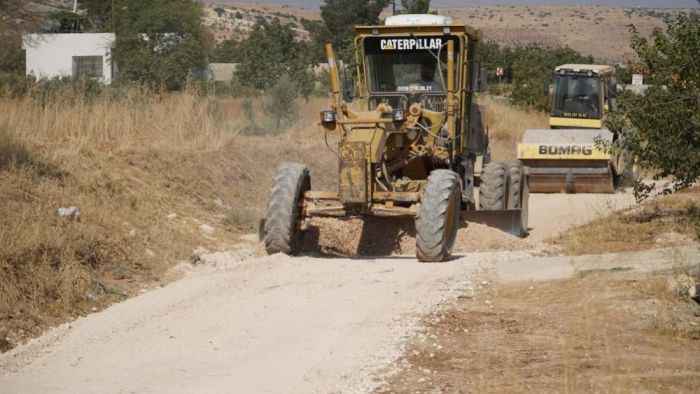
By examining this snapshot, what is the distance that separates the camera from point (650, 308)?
973 centimetres

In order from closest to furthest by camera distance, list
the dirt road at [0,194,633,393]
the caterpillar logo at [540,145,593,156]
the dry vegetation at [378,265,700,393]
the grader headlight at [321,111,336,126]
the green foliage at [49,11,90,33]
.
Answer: the dry vegetation at [378,265,700,393] < the dirt road at [0,194,633,393] < the grader headlight at [321,111,336,126] < the caterpillar logo at [540,145,593,156] < the green foliage at [49,11,90,33]

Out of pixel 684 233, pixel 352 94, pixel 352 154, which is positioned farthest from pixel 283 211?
pixel 684 233

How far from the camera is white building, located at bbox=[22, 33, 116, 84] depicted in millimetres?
48844

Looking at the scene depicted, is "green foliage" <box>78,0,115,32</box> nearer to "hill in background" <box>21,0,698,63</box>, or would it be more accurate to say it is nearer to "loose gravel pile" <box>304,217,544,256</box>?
"hill in background" <box>21,0,698,63</box>

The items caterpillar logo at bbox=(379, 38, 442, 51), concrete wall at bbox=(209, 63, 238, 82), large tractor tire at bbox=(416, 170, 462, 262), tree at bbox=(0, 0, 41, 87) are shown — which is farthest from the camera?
concrete wall at bbox=(209, 63, 238, 82)

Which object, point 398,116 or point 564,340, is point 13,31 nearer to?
point 398,116

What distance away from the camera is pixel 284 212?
13.0 m

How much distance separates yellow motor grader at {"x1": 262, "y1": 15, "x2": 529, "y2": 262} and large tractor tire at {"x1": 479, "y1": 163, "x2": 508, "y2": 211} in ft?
0.04

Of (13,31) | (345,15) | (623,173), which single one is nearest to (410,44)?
(623,173)

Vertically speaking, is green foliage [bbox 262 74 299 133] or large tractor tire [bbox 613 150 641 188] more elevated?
green foliage [bbox 262 74 299 133]

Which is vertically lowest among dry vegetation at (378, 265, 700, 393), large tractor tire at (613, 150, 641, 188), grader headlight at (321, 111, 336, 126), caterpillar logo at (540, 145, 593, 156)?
large tractor tire at (613, 150, 641, 188)

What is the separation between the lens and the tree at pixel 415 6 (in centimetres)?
3316

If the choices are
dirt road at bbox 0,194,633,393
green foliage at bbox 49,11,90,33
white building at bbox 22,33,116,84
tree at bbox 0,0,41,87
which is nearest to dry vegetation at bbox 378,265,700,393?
dirt road at bbox 0,194,633,393

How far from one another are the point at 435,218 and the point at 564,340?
3.83 m
